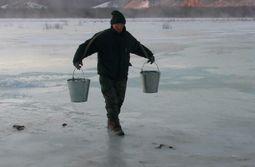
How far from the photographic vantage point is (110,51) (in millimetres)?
5848

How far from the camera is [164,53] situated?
15.7m

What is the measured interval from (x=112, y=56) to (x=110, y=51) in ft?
0.21

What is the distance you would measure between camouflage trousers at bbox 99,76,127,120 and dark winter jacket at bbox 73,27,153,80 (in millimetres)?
67

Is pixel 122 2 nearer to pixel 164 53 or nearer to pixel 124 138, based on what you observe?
pixel 164 53

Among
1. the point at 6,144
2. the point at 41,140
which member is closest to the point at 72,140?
the point at 41,140

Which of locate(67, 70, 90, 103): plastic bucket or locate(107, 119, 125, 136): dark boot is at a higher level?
locate(67, 70, 90, 103): plastic bucket

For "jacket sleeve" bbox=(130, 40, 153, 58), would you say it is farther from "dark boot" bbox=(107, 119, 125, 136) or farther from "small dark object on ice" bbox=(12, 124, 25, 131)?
"small dark object on ice" bbox=(12, 124, 25, 131)

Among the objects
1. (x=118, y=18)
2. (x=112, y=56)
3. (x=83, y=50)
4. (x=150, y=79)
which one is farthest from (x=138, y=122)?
(x=118, y=18)

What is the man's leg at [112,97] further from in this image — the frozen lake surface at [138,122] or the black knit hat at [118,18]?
the black knit hat at [118,18]

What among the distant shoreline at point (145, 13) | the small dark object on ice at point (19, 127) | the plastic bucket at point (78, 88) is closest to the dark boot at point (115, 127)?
the plastic bucket at point (78, 88)

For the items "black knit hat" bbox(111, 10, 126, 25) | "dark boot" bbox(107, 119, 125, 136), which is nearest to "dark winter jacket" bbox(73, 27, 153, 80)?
"black knit hat" bbox(111, 10, 126, 25)

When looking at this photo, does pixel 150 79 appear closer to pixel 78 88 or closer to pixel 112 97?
pixel 112 97

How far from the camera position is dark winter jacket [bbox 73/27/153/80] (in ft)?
19.1

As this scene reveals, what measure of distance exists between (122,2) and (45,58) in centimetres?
13064
